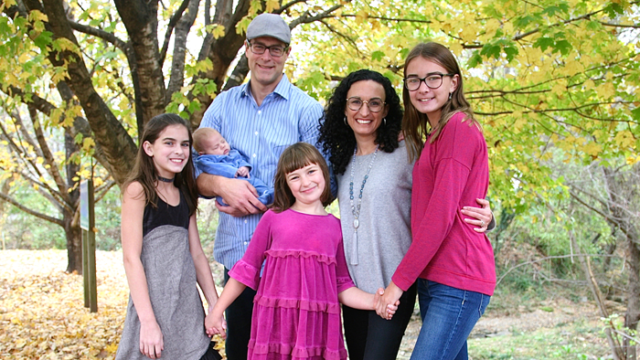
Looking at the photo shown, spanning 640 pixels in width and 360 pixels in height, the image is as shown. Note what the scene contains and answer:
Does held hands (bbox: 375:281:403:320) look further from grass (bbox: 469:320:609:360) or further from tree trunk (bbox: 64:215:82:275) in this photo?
tree trunk (bbox: 64:215:82:275)

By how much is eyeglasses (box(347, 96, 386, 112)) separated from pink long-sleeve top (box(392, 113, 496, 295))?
0.36 metres

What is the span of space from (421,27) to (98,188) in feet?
22.0

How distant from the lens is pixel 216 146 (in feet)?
8.52

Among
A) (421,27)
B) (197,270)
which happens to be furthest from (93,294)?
(421,27)

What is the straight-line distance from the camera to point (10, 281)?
9.55 meters

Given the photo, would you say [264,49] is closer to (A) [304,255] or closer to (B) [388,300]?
(A) [304,255]

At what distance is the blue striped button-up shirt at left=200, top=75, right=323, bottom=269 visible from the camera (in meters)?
2.53

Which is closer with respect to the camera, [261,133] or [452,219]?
[452,219]

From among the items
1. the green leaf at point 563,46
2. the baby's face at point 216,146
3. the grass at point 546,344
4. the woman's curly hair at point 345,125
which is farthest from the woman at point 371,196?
the grass at point 546,344

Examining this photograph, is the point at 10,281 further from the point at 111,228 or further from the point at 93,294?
the point at 111,228

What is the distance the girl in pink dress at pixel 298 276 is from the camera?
6.86ft

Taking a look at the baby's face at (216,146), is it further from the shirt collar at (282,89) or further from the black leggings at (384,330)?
the black leggings at (384,330)

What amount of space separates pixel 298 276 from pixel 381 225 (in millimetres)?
419

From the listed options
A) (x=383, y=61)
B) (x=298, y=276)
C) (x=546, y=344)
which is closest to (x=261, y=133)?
(x=298, y=276)
